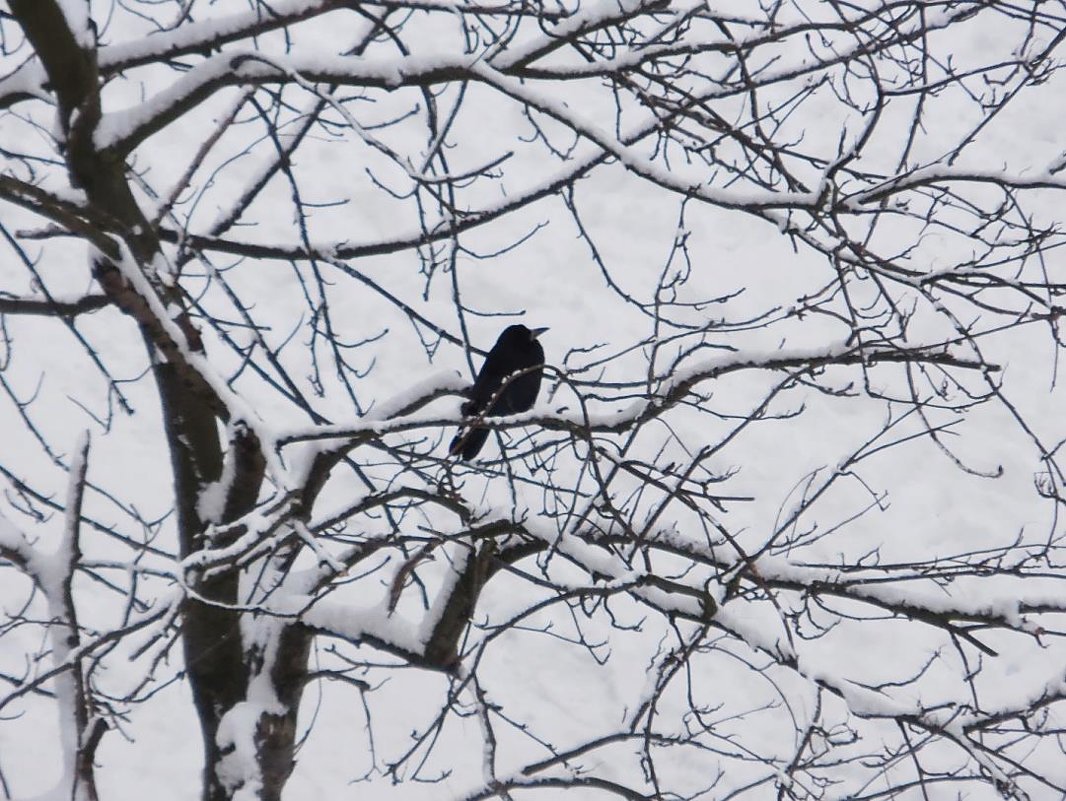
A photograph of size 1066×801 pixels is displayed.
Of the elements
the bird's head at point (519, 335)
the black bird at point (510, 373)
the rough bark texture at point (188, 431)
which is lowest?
the rough bark texture at point (188, 431)

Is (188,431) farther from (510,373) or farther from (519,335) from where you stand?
(519,335)

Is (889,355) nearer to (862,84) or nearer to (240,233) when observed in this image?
(240,233)

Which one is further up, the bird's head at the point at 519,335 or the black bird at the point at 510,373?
the bird's head at the point at 519,335

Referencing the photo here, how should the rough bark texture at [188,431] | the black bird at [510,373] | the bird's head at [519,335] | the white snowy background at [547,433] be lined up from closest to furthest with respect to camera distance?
the rough bark texture at [188,431] < the black bird at [510,373] < the bird's head at [519,335] < the white snowy background at [547,433]

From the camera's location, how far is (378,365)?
7.76 m

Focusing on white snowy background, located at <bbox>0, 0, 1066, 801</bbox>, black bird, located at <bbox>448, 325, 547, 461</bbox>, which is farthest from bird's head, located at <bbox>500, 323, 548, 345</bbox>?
white snowy background, located at <bbox>0, 0, 1066, 801</bbox>

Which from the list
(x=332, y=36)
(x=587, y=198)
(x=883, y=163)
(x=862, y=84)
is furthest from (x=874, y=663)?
(x=332, y=36)

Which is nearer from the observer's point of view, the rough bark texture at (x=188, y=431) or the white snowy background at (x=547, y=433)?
the rough bark texture at (x=188, y=431)

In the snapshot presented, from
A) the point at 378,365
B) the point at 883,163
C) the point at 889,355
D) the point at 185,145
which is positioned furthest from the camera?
the point at 883,163

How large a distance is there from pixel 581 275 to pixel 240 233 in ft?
8.21

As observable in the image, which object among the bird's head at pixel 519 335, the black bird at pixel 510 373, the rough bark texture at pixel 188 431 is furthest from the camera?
the bird's head at pixel 519 335

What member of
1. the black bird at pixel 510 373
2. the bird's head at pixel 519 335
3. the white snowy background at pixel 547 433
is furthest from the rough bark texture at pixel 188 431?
the bird's head at pixel 519 335

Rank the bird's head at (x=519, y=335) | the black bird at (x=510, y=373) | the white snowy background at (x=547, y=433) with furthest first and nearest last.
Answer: the white snowy background at (x=547, y=433)
the bird's head at (x=519, y=335)
the black bird at (x=510, y=373)

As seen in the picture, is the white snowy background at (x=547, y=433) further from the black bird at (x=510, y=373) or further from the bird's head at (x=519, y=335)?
the bird's head at (x=519, y=335)
